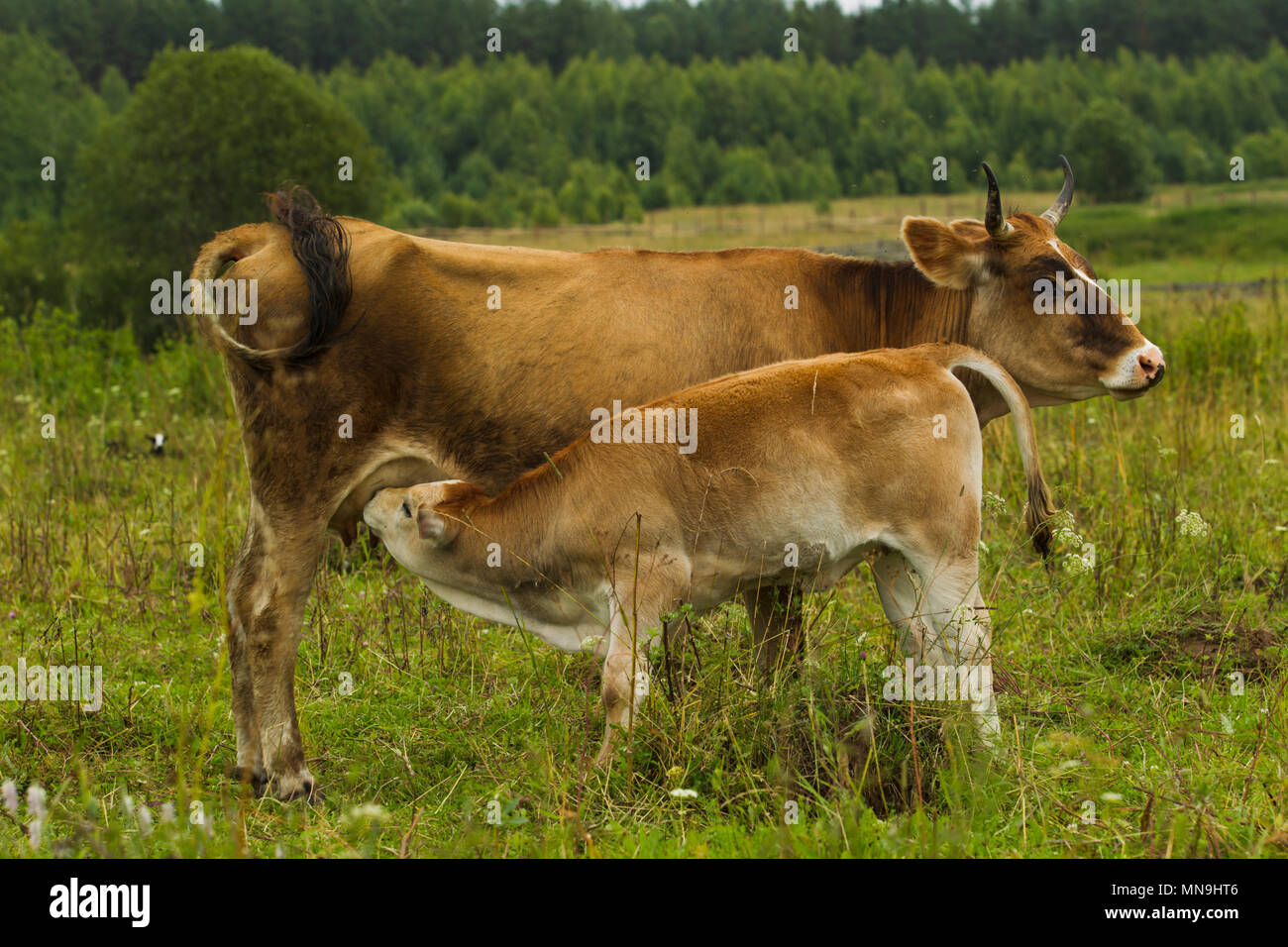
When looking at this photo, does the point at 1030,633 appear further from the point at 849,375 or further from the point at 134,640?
the point at 134,640

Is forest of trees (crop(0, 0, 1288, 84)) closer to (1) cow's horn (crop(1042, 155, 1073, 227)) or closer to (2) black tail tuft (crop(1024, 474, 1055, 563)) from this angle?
(1) cow's horn (crop(1042, 155, 1073, 227))

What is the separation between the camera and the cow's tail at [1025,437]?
16.1 feet

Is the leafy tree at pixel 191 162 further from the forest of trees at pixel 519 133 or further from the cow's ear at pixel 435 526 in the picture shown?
the cow's ear at pixel 435 526

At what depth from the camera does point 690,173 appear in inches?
2056

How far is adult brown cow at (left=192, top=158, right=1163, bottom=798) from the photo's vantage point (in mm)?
5102

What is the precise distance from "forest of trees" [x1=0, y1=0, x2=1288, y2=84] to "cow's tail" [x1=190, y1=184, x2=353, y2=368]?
150 feet

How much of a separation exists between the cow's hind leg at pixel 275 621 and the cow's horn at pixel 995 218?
3055 millimetres

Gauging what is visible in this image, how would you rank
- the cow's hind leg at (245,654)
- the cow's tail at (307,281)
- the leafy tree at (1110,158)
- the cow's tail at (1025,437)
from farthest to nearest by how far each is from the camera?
the leafy tree at (1110,158) < the cow's hind leg at (245,654) < the cow's tail at (307,281) < the cow's tail at (1025,437)

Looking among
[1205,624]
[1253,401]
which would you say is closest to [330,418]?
[1205,624]

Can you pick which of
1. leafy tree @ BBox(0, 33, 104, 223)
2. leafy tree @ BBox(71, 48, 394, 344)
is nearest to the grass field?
leafy tree @ BBox(71, 48, 394, 344)

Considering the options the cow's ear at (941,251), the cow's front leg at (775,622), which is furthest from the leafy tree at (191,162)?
the cow's front leg at (775,622)

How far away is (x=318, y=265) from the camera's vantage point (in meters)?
5.10

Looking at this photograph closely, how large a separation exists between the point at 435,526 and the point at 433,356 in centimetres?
87

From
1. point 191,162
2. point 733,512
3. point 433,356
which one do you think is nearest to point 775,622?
point 733,512
